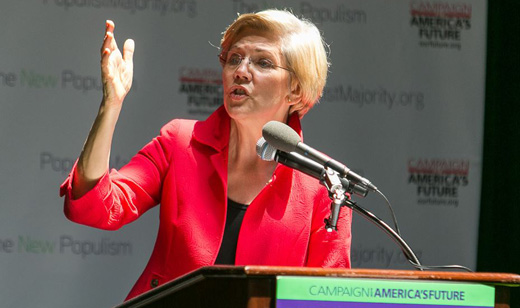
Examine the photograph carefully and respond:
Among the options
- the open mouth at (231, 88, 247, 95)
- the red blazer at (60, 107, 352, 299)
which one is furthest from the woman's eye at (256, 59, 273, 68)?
the red blazer at (60, 107, 352, 299)

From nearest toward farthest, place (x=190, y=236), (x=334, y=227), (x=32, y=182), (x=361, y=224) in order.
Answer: (x=334, y=227), (x=190, y=236), (x=32, y=182), (x=361, y=224)

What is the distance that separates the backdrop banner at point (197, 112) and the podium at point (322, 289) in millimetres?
2499

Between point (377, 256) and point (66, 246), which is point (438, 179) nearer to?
point (377, 256)

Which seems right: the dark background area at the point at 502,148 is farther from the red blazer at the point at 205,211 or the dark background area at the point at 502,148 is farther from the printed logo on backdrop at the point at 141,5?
the red blazer at the point at 205,211

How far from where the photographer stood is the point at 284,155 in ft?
6.44

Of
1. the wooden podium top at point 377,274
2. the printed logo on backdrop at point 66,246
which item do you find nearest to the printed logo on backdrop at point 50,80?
the printed logo on backdrop at point 66,246

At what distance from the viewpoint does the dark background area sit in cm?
435

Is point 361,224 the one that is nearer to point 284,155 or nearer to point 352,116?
point 352,116

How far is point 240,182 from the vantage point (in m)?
2.58

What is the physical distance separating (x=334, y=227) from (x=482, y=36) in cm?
285

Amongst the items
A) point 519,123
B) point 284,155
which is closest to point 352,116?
point 519,123

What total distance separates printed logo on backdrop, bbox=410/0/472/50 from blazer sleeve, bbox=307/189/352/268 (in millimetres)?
2106

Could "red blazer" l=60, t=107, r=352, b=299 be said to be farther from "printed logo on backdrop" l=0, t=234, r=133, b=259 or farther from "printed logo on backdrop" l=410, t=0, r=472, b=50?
"printed logo on backdrop" l=410, t=0, r=472, b=50

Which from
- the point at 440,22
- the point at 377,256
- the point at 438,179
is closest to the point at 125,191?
the point at 377,256
